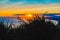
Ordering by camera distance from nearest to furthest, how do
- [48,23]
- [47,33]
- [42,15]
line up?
[47,33] → [48,23] → [42,15]

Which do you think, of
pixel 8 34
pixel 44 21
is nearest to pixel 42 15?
pixel 44 21

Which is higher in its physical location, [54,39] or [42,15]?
[42,15]

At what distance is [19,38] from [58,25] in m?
1.70

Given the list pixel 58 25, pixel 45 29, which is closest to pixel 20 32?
pixel 45 29

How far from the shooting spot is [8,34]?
777 centimetres

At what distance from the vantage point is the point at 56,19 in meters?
8.72

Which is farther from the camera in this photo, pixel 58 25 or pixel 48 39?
pixel 58 25

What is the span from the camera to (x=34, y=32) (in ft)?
24.7

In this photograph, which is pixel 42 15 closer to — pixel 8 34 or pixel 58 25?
pixel 58 25

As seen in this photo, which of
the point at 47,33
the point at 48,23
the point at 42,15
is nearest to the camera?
the point at 47,33

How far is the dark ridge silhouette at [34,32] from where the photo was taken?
748 cm

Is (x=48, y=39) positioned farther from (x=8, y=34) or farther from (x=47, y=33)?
(x=8, y=34)

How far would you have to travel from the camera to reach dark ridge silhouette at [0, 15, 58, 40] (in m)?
7.48

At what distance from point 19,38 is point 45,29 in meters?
0.95
